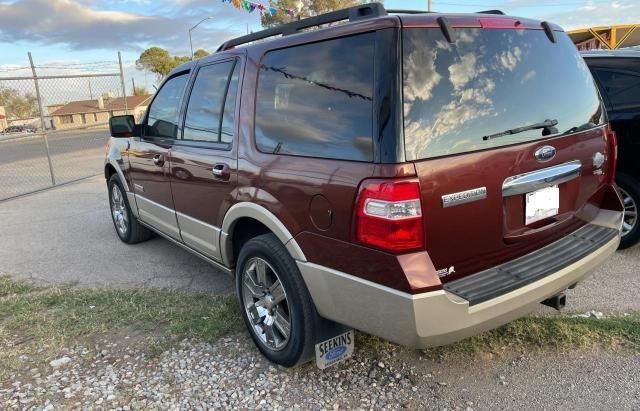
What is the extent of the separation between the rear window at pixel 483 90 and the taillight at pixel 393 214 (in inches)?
6.9

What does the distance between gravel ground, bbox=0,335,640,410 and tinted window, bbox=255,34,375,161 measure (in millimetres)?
1355

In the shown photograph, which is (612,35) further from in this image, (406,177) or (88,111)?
(88,111)

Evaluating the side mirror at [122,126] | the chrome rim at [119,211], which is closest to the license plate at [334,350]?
the side mirror at [122,126]

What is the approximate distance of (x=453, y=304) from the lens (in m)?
2.19

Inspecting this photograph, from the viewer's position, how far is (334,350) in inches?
109

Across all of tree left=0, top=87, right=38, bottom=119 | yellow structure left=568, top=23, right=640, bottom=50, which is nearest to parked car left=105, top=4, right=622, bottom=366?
tree left=0, top=87, right=38, bottom=119

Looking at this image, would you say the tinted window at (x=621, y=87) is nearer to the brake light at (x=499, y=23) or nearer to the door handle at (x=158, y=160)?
the brake light at (x=499, y=23)

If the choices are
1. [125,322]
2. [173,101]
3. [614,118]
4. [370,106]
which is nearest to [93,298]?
[125,322]

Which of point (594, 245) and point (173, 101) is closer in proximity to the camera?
point (594, 245)

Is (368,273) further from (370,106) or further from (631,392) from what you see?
(631,392)

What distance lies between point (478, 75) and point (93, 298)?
3547mm

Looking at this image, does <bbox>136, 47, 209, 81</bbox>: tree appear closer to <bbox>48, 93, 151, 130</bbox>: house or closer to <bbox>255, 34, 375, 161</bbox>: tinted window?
<bbox>48, 93, 151, 130</bbox>: house

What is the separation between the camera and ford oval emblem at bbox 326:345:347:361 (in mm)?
2750

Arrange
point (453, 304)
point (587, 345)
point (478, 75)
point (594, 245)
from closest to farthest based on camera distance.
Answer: point (453, 304) → point (478, 75) → point (594, 245) → point (587, 345)
